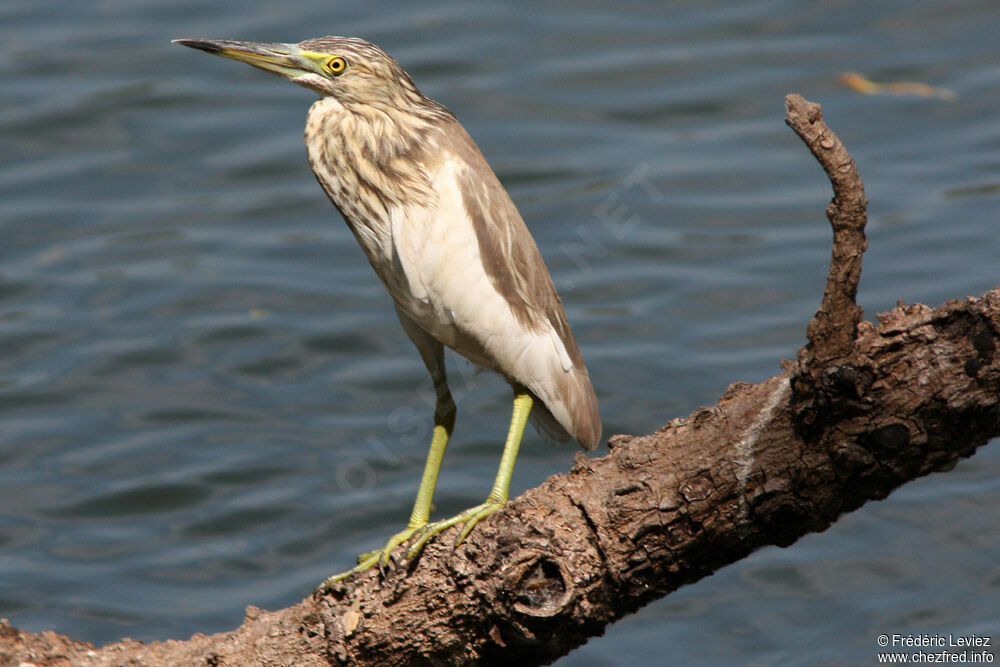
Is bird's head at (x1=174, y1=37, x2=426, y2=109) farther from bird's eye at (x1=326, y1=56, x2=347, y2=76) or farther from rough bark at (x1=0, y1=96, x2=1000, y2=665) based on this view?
rough bark at (x1=0, y1=96, x2=1000, y2=665)

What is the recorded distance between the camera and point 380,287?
1023 centimetres

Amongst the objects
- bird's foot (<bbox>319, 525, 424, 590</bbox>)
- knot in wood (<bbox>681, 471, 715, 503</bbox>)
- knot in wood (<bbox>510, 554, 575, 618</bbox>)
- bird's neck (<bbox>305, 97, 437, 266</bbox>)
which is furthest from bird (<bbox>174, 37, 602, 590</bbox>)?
knot in wood (<bbox>681, 471, 715, 503</bbox>)

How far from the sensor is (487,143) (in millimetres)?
11438


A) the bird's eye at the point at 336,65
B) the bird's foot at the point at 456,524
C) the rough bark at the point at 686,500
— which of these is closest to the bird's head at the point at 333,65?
the bird's eye at the point at 336,65

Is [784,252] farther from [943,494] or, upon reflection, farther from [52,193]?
[52,193]

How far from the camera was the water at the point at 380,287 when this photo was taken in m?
7.35

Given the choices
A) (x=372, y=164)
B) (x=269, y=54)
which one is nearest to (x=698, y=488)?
(x=372, y=164)

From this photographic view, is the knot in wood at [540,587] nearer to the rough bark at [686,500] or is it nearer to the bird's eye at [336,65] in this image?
the rough bark at [686,500]

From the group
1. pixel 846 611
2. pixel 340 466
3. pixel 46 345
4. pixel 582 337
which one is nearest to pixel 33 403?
pixel 46 345

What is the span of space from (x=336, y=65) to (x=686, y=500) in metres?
2.31

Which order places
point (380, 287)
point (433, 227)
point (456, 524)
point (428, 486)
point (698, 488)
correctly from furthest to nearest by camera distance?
point (380, 287)
point (428, 486)
point (433, 227)
point (456, 524)
point (698, 488)

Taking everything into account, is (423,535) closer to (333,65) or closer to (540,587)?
(540,587)

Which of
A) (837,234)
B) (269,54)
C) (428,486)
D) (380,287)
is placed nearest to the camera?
(837,234)

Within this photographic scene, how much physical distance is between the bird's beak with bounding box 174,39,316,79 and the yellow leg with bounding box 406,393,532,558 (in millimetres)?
1569
